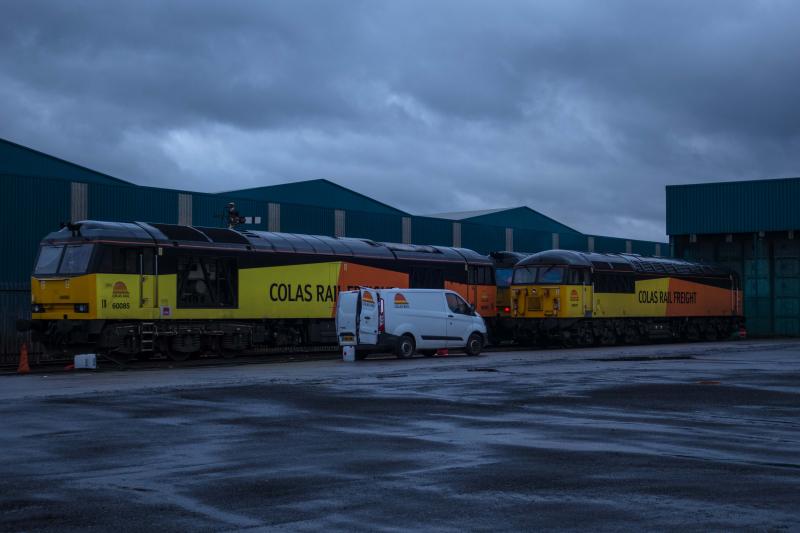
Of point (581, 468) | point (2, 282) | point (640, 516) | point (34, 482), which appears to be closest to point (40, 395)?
point (34, 482)

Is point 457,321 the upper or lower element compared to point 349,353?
upper

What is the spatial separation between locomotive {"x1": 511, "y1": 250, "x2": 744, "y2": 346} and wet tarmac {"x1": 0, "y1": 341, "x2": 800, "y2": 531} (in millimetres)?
18996

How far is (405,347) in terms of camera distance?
94.1 feet

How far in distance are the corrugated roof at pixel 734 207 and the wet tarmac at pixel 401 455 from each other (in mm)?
33418

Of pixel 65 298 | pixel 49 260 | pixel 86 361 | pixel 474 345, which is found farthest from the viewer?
pixel 474 345

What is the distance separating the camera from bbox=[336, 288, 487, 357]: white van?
28.2m

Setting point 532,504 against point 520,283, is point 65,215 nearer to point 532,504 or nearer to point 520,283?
point 520,283

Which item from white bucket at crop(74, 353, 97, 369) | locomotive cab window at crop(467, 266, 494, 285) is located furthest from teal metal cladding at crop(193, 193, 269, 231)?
white bucket at crop(74, 353, 97, 369)

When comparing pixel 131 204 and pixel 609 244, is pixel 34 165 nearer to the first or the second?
pixel 131 204

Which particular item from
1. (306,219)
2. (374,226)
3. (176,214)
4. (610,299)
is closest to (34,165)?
(176,214)

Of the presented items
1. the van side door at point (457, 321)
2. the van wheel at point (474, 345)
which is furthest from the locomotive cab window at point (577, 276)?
the van side door at point (457, 321)

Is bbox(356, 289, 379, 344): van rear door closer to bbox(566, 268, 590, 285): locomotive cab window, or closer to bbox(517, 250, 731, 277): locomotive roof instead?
bbox(517, 250, 731, 277): locomotive roof

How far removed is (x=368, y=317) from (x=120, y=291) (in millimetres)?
6605

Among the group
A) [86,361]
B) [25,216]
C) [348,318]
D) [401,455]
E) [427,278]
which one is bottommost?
[401,455]
